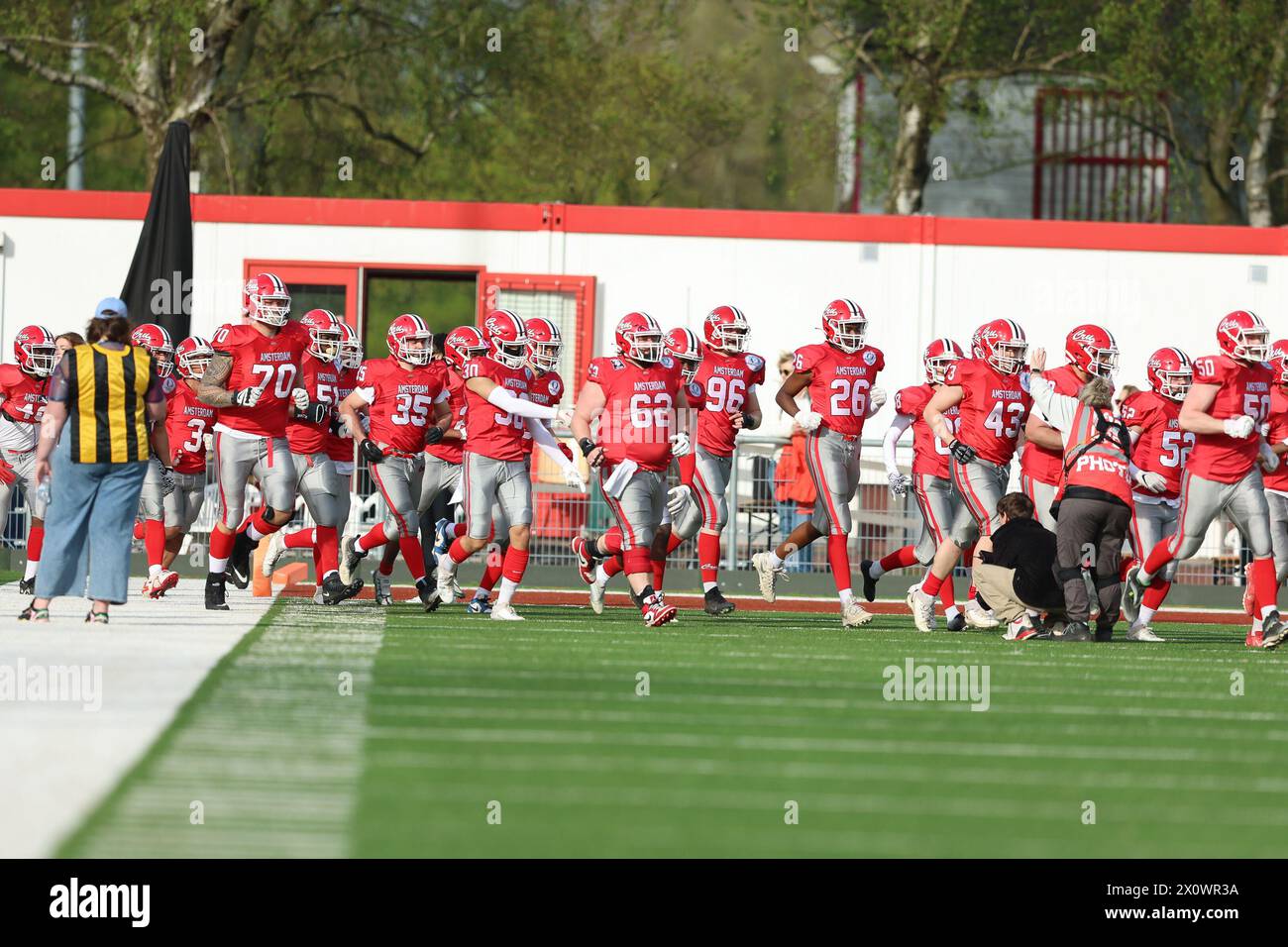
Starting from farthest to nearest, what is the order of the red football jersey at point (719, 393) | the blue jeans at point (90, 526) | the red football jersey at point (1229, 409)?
the red football jersey at point (719, 393) < the red football jersey at point (1229, 409) < the blue jeans at point (90, 526)

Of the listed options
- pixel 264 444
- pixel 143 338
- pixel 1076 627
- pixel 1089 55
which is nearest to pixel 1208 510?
pixel 1076 627

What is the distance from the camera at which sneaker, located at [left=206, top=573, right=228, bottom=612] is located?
1296 cm

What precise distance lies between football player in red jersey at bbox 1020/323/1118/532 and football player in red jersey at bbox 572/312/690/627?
236 centimetres

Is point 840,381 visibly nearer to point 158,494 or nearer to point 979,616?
point 979,616

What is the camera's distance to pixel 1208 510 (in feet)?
40.5

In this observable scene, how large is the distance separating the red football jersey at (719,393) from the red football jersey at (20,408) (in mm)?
4789

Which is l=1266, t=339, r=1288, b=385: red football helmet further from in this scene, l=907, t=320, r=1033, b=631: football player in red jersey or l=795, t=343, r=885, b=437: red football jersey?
l=795, t=343, r=885, b=437: red football jersey

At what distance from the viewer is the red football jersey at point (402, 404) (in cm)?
1405

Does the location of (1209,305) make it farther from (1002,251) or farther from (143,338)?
(143,338)

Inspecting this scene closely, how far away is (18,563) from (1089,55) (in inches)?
723

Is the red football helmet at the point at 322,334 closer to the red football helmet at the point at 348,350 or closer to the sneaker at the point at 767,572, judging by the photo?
the red football helmet at the point at 348,350

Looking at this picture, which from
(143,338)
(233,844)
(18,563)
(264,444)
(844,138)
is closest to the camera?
(233,844)

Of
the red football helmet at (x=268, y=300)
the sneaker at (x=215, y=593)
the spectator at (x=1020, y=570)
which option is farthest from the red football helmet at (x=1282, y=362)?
the sneaker at (x=215, y=593)

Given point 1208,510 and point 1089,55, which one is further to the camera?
point 1089,55
